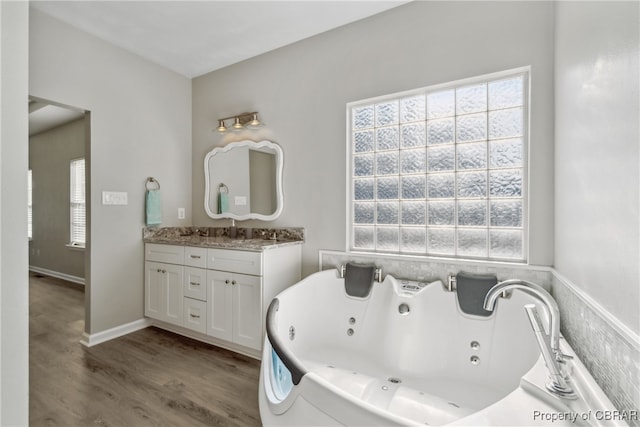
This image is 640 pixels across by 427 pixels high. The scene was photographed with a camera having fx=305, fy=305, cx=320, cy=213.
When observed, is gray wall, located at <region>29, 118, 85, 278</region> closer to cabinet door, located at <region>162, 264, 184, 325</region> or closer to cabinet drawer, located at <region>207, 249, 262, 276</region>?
cabinet door, located at <region>162, 264, 184, 325</region>

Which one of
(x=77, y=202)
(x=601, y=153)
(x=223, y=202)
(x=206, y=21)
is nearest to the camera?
(x=601, y=153)

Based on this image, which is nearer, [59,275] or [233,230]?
[233,230]

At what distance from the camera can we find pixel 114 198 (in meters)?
2.81

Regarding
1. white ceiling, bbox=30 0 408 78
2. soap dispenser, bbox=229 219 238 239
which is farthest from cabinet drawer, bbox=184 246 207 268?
white ceiling, bbox=30 0 408 78

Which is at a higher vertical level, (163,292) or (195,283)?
(195,283)

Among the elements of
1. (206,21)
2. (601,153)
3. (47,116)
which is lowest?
(601,153)

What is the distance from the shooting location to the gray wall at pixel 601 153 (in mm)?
871

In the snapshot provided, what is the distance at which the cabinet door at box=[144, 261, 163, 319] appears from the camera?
294 centimetres

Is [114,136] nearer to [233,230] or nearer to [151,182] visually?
[151,182]

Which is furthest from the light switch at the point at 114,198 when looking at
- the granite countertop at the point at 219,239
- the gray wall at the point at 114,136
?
the granite countertop at the point at 219,239

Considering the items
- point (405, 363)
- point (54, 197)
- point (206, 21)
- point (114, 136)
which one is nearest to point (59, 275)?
point (54, 197)

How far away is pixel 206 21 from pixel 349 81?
128 cm

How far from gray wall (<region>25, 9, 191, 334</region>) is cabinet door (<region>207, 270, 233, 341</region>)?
0.97 m

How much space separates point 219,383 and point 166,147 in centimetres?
243
